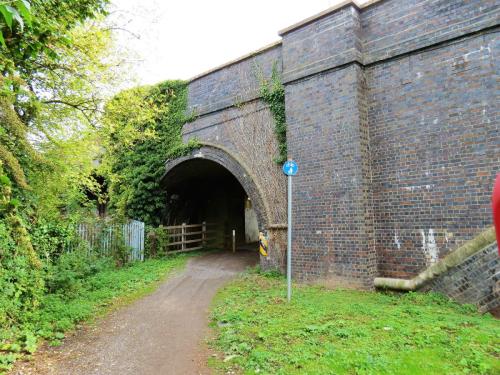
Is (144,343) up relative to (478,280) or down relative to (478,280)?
down

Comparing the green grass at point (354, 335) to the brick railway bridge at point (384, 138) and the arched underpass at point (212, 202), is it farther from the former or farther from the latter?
the arched underpass at point (212, 202)

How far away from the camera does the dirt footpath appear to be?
162 inches

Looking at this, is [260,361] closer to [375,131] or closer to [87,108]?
[375,131]

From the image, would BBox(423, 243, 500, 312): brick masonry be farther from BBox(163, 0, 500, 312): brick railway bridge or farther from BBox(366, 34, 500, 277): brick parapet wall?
BBox(366, 34, 500, 277): brick parapet wall

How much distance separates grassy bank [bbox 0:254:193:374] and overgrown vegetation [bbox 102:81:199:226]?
2.70m

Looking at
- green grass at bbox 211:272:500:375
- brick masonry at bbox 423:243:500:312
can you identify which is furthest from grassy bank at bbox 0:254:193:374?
brick masonry at bbox 423:243:500:312

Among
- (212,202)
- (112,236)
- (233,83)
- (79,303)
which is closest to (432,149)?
(233,83)

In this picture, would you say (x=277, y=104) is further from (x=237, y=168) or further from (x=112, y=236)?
(x=112, y=236)

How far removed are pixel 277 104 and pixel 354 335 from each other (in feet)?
20.1

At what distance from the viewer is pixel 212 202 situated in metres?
16.2

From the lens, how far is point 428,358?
365cm

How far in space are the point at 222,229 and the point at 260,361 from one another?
39.6 feet

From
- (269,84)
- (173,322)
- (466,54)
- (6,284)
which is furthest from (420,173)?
(6,284)

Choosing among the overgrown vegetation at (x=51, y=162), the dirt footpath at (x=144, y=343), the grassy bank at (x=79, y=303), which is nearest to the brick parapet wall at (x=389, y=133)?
the dirt footpath at (x=144, y=343)
